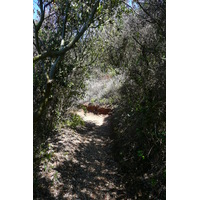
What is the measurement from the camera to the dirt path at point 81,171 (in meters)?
3.48

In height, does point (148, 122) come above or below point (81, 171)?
above

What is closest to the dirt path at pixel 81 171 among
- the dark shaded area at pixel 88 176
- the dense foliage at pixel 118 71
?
the dark shaded area at pixel 88 176

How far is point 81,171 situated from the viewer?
13.7ft

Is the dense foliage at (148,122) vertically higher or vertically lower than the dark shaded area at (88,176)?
higher

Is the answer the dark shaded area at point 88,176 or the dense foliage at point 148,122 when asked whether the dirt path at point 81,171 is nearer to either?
the dark shaded area at point 88,176

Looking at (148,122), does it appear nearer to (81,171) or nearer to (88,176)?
(88,176)

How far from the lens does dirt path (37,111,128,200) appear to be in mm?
3480

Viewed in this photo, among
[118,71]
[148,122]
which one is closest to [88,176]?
[148,122]

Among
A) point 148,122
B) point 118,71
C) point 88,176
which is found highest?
point 118,71

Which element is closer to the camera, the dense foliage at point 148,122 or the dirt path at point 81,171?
the dense foliage at point 148,122

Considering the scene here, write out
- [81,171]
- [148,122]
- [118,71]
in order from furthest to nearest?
1. [118,71]
2. [81,171]
3. [148,122]

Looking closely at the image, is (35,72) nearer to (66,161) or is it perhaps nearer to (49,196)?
(66,161)
